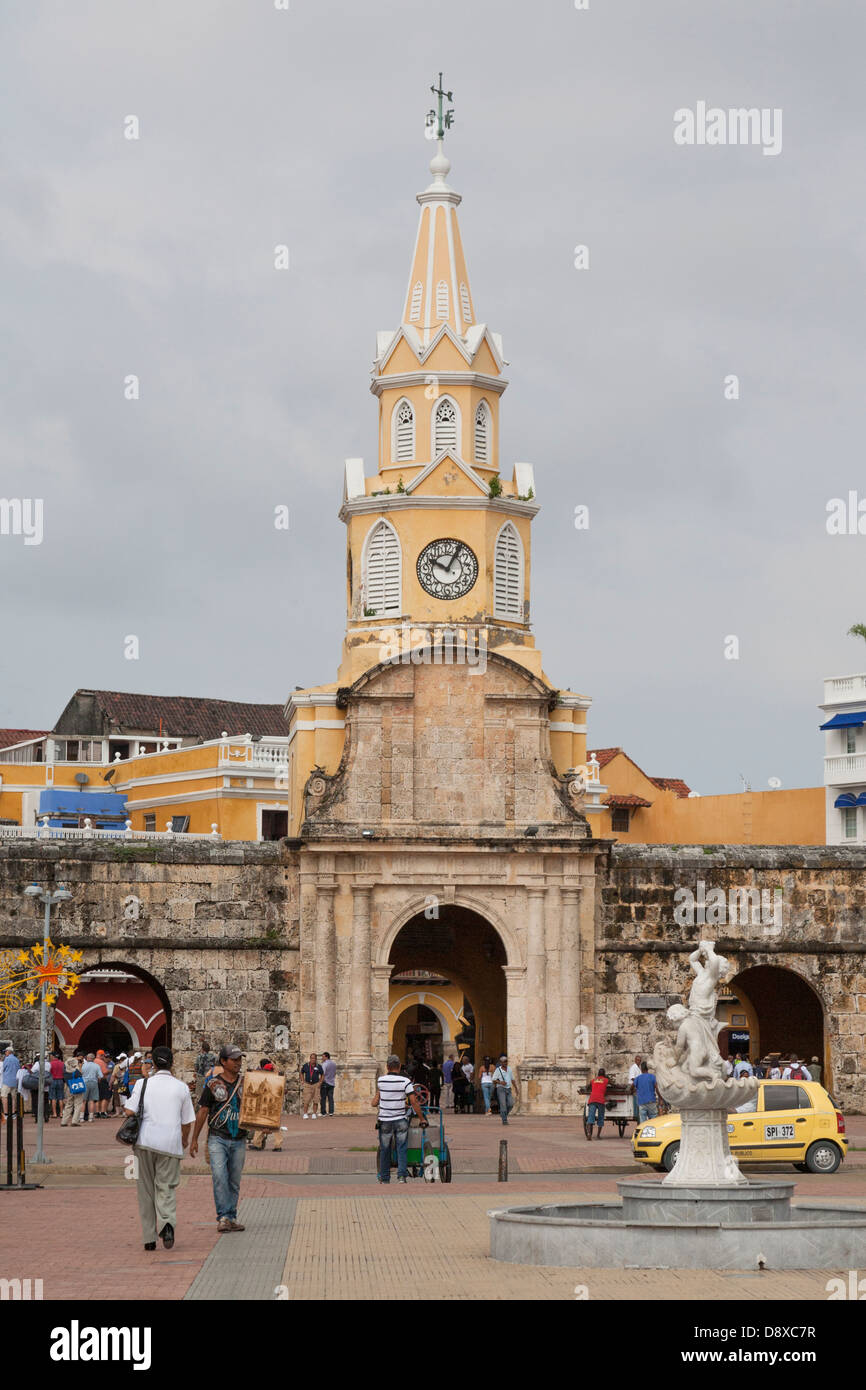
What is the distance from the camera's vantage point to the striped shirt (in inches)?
949

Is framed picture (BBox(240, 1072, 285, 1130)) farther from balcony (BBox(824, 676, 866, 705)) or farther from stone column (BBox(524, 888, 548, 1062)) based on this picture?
balcony (BBox(824, 676, 866, 705))

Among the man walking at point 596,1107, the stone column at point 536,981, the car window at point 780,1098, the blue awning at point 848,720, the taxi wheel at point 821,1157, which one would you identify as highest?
the blue awning at point 848,720

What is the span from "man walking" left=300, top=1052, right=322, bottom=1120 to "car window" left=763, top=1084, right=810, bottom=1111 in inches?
479

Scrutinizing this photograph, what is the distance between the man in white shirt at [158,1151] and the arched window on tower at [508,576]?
26414 mm

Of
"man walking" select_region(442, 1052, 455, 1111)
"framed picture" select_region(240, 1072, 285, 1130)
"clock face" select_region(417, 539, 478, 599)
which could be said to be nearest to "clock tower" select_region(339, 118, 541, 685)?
"clock face" select_region(417, 539, 478, 599)

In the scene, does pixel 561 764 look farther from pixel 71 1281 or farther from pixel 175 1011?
pixel 71 1281

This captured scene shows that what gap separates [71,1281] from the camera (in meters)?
14.9

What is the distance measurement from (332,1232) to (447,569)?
2567 cm

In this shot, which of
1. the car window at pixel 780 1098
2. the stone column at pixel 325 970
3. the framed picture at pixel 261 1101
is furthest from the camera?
the stone column at pixel 325 970

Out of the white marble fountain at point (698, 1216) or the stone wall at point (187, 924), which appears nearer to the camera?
the white marble fountain at point (698, 1216)

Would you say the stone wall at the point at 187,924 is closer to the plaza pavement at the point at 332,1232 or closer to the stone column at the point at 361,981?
the stone column at the point at 361,981

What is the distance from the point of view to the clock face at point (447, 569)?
4278 centimetres

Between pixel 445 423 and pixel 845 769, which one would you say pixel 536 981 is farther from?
pixel 845 769

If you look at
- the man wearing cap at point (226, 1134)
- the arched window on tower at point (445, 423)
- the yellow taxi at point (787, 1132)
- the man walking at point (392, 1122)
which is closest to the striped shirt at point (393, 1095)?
the man walking at point (392, 1122)
